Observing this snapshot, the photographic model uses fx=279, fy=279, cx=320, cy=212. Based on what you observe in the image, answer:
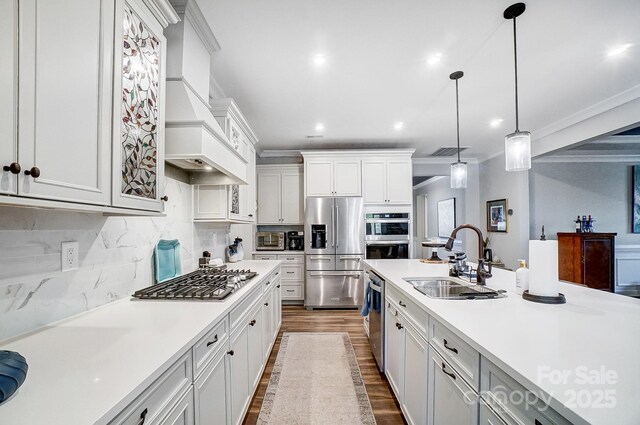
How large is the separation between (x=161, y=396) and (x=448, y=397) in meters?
1.14

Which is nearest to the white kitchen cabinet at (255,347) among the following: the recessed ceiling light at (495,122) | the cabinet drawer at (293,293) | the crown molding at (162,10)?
the crown molding at (162,10)

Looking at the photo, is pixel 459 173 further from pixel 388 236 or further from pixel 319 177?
pixel 319 177

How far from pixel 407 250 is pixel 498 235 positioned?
2249mm

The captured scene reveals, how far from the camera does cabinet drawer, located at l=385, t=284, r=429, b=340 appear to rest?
1.49 m

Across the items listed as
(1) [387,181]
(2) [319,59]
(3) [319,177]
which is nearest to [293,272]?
(3) [319,177]

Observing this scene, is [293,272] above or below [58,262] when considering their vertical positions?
below

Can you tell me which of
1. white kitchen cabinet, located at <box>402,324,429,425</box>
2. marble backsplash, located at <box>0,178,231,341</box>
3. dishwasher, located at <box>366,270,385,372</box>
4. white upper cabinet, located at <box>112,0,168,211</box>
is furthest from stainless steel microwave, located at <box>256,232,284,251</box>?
white upper cabinet, located at <box>112,0,168,211</box>

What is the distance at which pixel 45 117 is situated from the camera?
810 mm

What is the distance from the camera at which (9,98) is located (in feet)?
2.35

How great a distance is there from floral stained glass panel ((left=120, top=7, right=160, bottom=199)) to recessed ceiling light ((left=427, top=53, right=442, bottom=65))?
82.2 inches

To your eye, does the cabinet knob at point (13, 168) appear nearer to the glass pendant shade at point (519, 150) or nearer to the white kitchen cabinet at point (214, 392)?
the white kitchen cabinet at point (214, 392)

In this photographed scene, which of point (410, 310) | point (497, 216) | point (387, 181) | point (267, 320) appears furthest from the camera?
point (497, 216)

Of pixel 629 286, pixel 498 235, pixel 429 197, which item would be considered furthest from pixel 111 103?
pixel 429 197

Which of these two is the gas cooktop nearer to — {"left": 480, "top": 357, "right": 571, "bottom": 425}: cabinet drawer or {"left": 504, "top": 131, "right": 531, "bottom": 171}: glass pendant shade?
{"left": 480, "top": 357, "right": 571, "bottom": 425}: cabinet drawer
